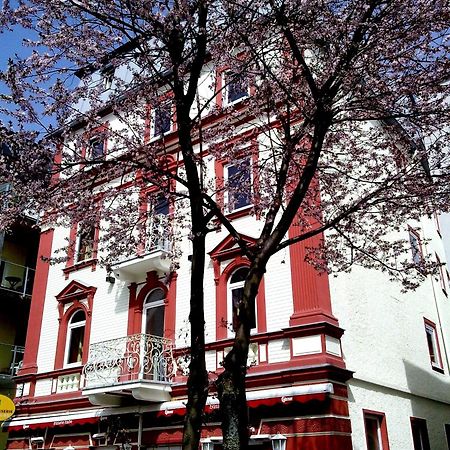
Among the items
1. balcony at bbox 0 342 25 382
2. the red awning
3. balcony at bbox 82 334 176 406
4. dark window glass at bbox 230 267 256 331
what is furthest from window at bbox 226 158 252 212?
balcony at bbox 0 342 25 382

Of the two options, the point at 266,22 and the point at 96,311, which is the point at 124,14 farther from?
the point at 96,311

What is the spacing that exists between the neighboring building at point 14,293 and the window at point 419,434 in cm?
1343

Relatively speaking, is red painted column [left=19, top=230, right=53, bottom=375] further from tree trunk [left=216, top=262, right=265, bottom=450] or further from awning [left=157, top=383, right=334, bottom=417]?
tree trunk [left=216, top=262, right=265, bottom=450]

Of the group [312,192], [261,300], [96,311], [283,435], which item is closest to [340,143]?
[312,192]

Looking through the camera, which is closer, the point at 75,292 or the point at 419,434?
the point at 419,434

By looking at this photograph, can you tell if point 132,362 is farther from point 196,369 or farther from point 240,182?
point 196,369

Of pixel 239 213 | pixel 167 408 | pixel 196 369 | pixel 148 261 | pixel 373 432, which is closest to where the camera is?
pixel 196 369

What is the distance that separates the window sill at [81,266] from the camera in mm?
17375

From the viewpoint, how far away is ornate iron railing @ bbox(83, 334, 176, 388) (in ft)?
44.9

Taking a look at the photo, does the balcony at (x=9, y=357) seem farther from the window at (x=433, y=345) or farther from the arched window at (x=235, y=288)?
the window at (x=433, y=345)

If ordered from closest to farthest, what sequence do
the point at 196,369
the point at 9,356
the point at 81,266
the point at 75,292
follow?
the point at 196,369 → the point at 75,292 → the point at 81,266 → the point at 9,356

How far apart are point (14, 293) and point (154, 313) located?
8290 millimetres

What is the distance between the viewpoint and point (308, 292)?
40.2 ft

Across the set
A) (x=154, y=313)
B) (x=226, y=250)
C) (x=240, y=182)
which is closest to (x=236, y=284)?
(x=226, y=250)
